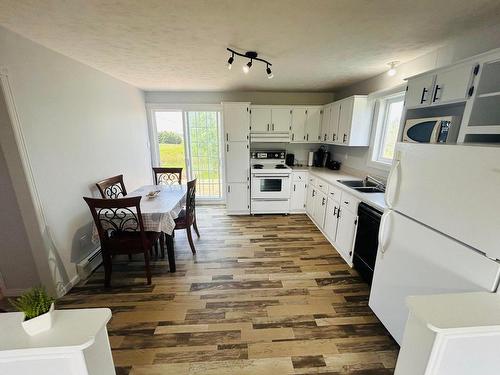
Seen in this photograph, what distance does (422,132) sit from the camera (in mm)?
1909

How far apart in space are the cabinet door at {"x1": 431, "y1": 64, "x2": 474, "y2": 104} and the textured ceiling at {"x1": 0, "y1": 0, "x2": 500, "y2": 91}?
34cm

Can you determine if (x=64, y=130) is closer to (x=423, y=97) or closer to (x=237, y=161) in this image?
(x=237, y=161)

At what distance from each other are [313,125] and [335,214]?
2008 millimetres

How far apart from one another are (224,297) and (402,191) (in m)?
1.84

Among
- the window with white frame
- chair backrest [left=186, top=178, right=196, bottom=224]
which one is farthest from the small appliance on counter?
chair backrest [left=186, top=178, right=196, bottom=224]

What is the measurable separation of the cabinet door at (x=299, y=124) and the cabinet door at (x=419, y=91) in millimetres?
2117

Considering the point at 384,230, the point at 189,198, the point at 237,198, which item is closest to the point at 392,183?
the point at 384,230

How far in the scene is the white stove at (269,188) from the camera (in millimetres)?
3994

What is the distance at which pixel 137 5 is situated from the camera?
Result: 1.35 metres

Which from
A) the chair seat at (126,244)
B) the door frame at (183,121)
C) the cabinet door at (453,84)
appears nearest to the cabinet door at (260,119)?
the door frame at (183,121)

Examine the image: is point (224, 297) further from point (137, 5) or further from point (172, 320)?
point (137, 5)

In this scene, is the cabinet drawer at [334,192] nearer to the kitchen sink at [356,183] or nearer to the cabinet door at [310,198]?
the kitchen sink at [356,183]

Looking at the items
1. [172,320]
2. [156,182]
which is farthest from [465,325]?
[156,182]

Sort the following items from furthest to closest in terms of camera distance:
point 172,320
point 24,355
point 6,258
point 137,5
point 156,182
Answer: point 156,182 < point 6,258 < point 172,320 < point 137,5 < point 24,355
